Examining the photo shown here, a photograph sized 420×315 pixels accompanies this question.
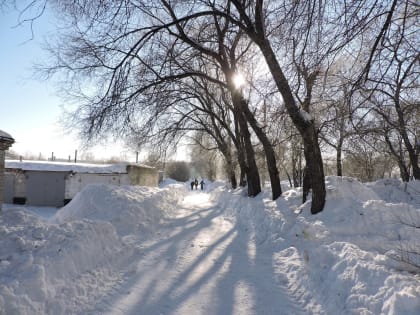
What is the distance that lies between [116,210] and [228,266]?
18.5 feet

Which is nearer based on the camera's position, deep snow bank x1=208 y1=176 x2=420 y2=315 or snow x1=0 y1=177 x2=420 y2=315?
deep snow bank x1=208 y1=176 x2=420 y2=315

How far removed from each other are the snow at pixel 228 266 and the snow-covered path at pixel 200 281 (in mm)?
17

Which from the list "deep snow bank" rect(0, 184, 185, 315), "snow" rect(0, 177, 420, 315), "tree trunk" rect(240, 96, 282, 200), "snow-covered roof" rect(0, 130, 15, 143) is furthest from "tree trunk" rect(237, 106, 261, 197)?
"snow-covered roof" rect(0, 130, 15, 143)

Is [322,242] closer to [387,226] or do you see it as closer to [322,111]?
[387,226]

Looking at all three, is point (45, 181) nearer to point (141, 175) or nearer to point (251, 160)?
point (141, 175)

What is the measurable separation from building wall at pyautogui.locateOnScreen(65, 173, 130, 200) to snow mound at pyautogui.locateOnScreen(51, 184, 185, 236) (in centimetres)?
1159

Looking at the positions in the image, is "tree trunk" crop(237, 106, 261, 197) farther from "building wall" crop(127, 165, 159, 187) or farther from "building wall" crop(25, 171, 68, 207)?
"building wall" crop(25, 171, 68, 207)

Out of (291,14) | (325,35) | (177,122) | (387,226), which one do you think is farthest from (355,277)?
(177,122)

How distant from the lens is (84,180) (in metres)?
23.6

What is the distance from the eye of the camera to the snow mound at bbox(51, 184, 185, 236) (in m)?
9.41

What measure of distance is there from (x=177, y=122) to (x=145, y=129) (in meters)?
5.14

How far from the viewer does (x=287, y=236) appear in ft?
24.2

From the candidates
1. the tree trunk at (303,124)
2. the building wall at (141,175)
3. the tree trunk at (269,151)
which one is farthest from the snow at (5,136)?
the building wall at (141,175)

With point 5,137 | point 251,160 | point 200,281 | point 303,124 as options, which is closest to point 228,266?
point 200,281
